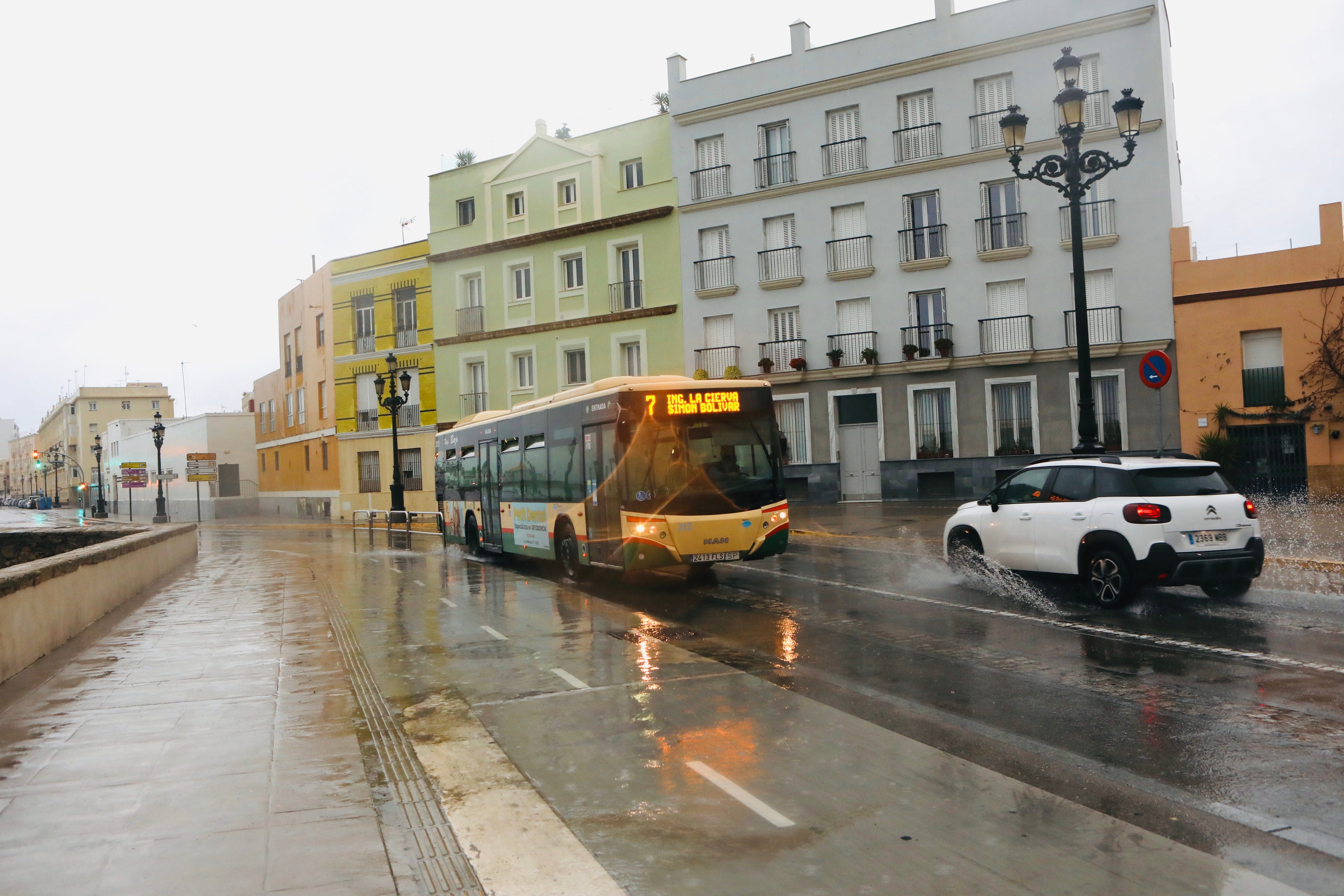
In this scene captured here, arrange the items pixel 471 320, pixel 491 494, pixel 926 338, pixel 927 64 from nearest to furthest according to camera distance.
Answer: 1. pixel 491 494
2. pixel 927 64
3. pixel 926 338
4. pixel 471 320

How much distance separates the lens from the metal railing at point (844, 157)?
32.0 meters

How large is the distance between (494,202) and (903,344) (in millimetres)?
18244

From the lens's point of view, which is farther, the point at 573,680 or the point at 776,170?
the point at 776,170

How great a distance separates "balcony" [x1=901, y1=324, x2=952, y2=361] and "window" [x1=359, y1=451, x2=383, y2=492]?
81.6ft

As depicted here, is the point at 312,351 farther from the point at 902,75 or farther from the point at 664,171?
the point at 902,75

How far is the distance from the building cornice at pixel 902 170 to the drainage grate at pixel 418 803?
25.1 m

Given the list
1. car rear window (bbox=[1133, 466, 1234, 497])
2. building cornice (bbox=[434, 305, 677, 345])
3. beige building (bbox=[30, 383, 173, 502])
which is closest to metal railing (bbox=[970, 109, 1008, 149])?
building cornice (bbox=[434, 305, 677, 345])

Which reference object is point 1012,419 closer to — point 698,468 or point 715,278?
point 715,278

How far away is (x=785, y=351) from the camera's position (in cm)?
3331

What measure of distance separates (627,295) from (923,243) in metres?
11.2

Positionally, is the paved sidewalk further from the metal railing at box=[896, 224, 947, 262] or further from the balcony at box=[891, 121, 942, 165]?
the balcony at box=[891, 121, 942, 165]

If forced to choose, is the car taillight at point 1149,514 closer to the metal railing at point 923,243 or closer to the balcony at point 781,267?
the metal railing at point 923,243

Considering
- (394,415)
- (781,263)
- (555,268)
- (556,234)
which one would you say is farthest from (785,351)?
(394,415)

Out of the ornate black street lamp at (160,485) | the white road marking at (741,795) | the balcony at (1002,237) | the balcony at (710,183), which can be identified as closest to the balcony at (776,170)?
the balcony at (710,183)
